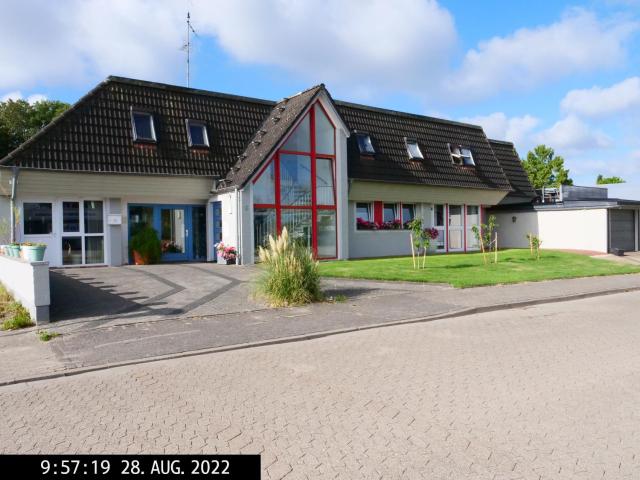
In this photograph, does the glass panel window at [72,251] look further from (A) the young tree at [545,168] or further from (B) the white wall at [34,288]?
(A) the young tree at [545,168]

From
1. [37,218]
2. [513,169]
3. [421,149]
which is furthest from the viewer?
[513,169]

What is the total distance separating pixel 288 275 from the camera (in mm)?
11836

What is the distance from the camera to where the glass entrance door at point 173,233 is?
2066 cm

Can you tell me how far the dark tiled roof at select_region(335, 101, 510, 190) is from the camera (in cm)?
2345

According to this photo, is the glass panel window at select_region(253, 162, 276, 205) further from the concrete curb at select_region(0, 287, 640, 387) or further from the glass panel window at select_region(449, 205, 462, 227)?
the glass panel window at select_region(449, 205, 462, 227)

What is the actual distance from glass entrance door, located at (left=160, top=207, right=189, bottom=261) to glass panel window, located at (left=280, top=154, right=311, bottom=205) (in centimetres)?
431

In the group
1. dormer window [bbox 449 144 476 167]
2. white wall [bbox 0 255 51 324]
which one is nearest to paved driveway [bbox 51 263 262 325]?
white wall [bbox 0 255 51 324]

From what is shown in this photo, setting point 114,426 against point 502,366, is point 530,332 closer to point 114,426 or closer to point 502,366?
point 502,366

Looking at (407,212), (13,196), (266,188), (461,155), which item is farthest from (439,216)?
(13,196)

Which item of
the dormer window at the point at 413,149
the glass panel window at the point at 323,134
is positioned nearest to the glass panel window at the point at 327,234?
the glass panel window at the point at 323,134

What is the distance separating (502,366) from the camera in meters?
6.75

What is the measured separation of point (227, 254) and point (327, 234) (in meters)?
4.28

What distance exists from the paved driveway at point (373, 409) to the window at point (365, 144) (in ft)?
53.3

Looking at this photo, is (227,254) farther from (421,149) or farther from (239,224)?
(421,149)
